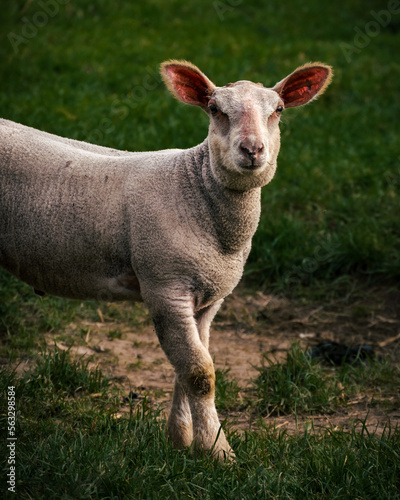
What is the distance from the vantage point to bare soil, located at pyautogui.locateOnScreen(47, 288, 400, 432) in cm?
422

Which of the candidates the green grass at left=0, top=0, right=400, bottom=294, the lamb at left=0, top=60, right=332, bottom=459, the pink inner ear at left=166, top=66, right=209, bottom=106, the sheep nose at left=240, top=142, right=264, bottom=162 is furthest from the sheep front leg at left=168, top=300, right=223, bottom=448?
the green grass at left=0, top=0, right=400, bottom=294

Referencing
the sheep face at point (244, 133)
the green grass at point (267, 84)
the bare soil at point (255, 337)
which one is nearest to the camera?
the sheep face at point (244, 133)

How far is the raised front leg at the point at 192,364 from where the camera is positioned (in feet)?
10.5

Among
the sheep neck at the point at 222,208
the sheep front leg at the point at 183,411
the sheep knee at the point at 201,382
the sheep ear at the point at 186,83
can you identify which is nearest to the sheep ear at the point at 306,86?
the sheep ear at the point at 186,83

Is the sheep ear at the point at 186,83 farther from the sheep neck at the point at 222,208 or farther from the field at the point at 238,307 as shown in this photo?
the field at the point at 238,307

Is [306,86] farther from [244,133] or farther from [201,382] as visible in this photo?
[201,382]

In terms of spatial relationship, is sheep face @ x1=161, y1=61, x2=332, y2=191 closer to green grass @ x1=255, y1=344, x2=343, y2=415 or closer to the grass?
the grass

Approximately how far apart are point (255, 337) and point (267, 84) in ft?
13.7

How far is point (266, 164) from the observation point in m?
3.03

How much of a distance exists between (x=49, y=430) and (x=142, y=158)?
1485 millimetres

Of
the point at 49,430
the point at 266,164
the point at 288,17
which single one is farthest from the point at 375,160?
the point at 288,17

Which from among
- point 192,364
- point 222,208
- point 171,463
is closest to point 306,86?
point 222,208

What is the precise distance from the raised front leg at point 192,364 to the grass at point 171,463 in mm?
113

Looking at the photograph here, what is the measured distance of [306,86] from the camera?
3.54m
